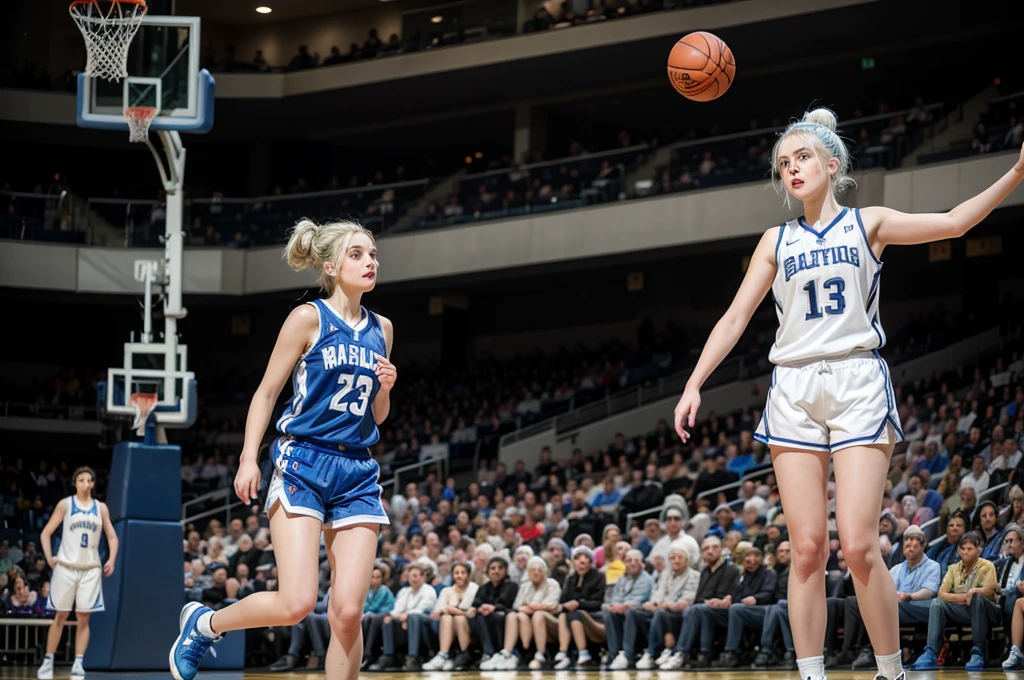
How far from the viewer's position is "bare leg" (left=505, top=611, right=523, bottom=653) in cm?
1312

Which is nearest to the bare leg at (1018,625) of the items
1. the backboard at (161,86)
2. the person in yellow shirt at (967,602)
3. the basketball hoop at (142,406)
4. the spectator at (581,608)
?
the person in yellow shirt at (967,602)

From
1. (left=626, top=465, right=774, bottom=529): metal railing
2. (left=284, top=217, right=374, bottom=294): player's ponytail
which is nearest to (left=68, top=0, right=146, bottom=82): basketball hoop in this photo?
(left=284, top=217, right=374, bottom=294): player's ponytail

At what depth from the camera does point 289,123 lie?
2927 cm

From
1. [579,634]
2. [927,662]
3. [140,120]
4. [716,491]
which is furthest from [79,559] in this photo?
[716,491]

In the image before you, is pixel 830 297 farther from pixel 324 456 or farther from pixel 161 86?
pixel 161 86

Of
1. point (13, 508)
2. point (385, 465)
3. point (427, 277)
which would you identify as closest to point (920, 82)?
point (427, 277)

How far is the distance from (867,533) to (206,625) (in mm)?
2882

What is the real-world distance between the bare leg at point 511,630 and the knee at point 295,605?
316 inches

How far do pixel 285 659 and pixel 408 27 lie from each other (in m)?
17.5

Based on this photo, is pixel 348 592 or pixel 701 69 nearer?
pixel 348 592

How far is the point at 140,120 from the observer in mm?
12570

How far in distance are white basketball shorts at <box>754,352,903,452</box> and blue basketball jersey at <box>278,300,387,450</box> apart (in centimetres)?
173

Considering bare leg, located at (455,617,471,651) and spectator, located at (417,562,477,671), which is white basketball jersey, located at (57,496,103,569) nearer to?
spectator, located at (417,562,477,671)

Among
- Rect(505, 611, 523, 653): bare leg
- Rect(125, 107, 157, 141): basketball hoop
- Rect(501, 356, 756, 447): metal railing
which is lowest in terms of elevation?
Rect(505, 611, 523, 653): bare leg
